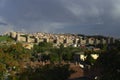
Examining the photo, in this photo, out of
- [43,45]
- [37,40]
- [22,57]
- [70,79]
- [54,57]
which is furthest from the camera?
[37,40]

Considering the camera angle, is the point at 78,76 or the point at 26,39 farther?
the point at 26,39

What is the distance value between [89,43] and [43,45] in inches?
1424

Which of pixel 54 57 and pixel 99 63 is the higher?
pixel 99 63

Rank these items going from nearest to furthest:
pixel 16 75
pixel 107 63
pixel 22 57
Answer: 1. pixel 107 63
2. pixel 16 75
3. pixel 22 57

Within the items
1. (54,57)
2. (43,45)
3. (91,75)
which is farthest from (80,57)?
(91,75)

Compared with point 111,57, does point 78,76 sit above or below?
below

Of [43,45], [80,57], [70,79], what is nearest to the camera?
[70,79]

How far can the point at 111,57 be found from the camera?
3194 cm

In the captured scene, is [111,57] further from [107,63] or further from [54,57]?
[54,57]

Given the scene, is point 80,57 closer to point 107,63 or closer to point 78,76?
→ point 78,76

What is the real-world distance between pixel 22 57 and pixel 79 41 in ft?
468

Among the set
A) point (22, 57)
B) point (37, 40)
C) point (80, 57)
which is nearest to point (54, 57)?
point (80, 57)

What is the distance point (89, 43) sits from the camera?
641 feet

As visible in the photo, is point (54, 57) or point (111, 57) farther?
point (54, 57)
